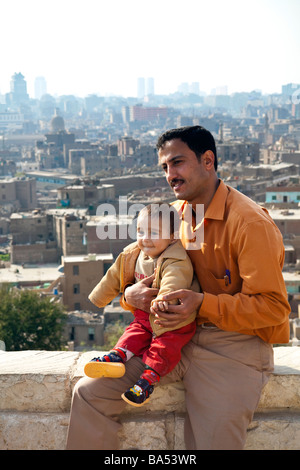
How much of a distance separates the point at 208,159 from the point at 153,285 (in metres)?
0.40

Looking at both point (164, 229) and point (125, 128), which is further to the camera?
point (125, 128)

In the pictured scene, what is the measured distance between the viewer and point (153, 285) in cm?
194

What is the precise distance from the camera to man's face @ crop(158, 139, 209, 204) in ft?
6.35

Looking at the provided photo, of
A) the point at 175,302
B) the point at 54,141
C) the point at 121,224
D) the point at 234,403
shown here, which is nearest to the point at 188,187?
the point at 175,302

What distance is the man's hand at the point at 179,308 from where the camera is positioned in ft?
5.81

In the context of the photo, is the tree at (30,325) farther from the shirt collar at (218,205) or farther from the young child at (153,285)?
the shirt collar at (218,205)

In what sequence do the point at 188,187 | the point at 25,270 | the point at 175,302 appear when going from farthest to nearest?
the point at 25,270
the point at 188,187
the point at 175,302

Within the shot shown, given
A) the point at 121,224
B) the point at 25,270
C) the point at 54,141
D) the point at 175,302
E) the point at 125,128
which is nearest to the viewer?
the point at 175,302

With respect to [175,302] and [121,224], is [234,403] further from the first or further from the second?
[121,224]

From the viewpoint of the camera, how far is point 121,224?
15984 millimetres

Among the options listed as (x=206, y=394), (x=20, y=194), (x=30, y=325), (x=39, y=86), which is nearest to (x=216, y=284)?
(x=206, y=394)

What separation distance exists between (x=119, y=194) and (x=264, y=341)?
2611 cm

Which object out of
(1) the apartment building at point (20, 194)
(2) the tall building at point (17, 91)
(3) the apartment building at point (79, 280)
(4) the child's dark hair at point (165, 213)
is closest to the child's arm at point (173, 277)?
(4) the child's dark hair at point (165, 213)

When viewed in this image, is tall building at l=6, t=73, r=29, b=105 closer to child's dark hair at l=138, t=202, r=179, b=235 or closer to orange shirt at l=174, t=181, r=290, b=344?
child's dark hair at l=138, t=202, r=179, b=235
